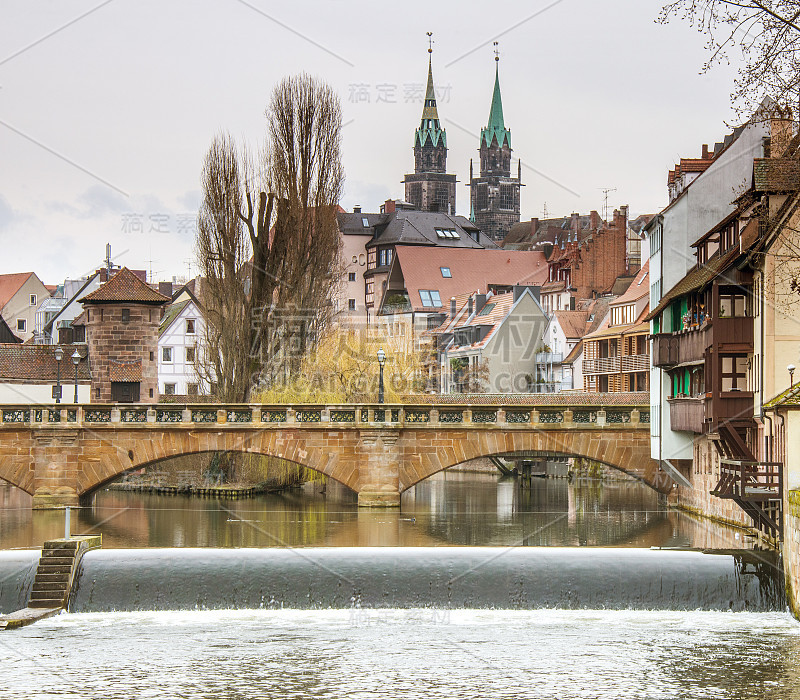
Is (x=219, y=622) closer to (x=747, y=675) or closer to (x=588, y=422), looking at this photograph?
(x=747, y=675)

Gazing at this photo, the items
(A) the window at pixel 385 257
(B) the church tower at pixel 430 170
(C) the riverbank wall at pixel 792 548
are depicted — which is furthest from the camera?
(B) the church tower at pixel 430 170

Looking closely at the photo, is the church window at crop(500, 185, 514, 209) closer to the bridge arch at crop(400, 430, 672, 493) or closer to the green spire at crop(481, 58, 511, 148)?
the green spire at crop(481, 58, 511, 148)

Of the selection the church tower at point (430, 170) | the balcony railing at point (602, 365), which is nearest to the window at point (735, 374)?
the balcony railing at point (602, 365)

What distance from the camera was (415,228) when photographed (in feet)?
434

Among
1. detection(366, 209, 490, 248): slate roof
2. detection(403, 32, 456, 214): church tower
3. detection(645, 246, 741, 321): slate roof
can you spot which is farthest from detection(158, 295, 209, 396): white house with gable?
detection(403, 32, 456, 214): church tower

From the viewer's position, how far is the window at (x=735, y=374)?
130 feet

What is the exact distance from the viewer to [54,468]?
160 ft

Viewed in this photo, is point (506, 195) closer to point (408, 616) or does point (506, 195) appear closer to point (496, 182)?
point (496, 182)

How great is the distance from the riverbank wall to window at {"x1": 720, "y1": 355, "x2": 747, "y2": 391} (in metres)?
8.09

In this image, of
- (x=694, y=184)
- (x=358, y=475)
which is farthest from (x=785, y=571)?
(x=358, y=475)

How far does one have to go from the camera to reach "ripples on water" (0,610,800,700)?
83.5 ft

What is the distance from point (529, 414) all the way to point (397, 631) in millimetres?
19621

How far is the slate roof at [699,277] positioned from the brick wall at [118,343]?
939 inches

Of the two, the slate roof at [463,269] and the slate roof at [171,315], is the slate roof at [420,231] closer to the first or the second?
the slate roof at [463,269]
